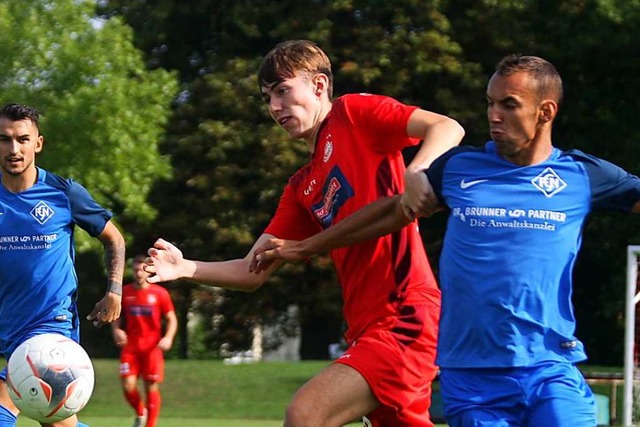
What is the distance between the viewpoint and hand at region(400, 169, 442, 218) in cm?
532

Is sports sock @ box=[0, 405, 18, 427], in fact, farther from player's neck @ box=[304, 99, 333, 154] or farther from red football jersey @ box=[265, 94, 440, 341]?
player's neck @ box=[304, 99, 333, 154]

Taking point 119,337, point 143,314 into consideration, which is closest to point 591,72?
point 143,314

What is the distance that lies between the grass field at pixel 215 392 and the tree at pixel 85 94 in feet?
14.1

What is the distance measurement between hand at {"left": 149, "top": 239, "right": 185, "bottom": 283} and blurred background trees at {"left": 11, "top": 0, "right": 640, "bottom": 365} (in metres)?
22.8

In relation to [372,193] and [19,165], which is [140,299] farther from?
[372,193]

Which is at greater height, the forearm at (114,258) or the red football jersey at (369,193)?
the red football jersey at (369,193)

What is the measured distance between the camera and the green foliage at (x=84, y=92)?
87.6 feet

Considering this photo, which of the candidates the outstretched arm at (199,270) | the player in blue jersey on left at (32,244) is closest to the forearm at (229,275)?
the outstretched arm at (199,270)

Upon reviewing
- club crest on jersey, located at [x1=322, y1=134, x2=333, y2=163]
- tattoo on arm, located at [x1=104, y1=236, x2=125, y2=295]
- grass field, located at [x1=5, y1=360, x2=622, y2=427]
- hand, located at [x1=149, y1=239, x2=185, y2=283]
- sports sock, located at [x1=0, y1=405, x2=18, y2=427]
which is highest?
club crest on jersey, located at [x1=322, y1=134, x2=333, y2=163]

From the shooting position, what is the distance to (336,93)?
3138 cm

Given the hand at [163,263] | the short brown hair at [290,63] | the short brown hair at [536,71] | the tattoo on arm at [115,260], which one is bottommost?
the tattoo on arm at [115,260]

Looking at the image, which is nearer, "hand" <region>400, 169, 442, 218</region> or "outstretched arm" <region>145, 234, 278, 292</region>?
"hand" <region>400, 169, 442, 218</region>

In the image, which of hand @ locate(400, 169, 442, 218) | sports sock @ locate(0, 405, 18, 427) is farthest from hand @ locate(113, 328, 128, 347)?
hand @ locate(400, 169, 442, 218)

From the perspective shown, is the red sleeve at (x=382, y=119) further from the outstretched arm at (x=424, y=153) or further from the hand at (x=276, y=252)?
the hand at (x=276, y=252)
